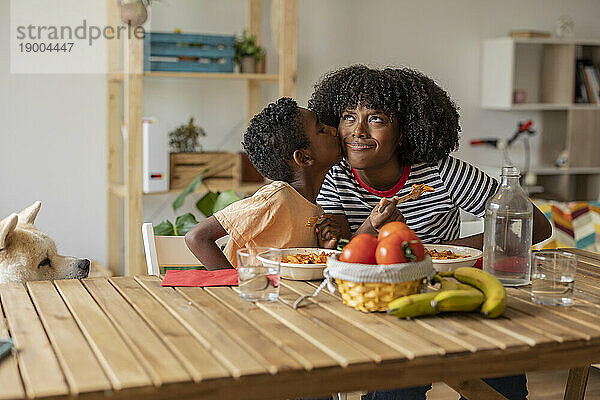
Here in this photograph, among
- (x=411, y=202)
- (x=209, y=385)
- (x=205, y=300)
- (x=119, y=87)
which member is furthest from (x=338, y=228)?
(x=119, y=87)

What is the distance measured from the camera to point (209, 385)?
103 cm

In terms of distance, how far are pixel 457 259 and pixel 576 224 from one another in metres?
2.17

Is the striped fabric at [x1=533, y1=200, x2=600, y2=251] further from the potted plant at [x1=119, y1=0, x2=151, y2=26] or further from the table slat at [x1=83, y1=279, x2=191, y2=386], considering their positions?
the table slat at [x1=83, y1=279, x2=191, y2=386]

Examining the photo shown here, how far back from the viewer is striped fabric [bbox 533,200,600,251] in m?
3.57

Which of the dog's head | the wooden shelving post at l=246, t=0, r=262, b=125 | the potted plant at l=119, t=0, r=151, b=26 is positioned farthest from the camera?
the wooden shelving post at l=246, t=0, r=262, b=125

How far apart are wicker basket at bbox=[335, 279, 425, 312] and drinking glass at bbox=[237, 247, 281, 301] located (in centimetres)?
14

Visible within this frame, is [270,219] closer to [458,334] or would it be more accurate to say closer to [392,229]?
[392,229]

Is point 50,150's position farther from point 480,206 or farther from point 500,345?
point 500,345

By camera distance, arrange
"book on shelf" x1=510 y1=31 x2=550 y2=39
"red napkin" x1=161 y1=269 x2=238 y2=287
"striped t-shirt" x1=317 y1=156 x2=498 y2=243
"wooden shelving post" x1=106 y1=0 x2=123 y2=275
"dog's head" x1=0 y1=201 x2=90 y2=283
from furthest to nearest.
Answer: "book on shelf" x1=510 y1=31 x2=550 y2=39 → "wooden shelving post" x1=106 y1=0 x2=123 y2=275 → "striped t-shirt" x1=317 y1=156 x2=498 y2=243 → "dog's head" x1=0 y1=201 x2=90 y2=283 → "red napkin" x1=161 y1=269 x2=238 y2=287

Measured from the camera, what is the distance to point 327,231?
5.92ft

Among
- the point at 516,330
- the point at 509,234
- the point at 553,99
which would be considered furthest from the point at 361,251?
the point at 553,99

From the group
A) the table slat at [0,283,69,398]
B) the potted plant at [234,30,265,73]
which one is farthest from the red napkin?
the potted plant at [234,30,265,73]

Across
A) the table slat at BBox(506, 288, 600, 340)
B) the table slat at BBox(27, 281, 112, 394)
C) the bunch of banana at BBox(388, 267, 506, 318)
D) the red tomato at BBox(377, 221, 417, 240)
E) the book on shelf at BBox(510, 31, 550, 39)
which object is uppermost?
the book on shelf at BBox(510, 31, 550, 39)

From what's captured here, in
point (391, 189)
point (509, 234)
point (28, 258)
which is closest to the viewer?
point (509, 234)
